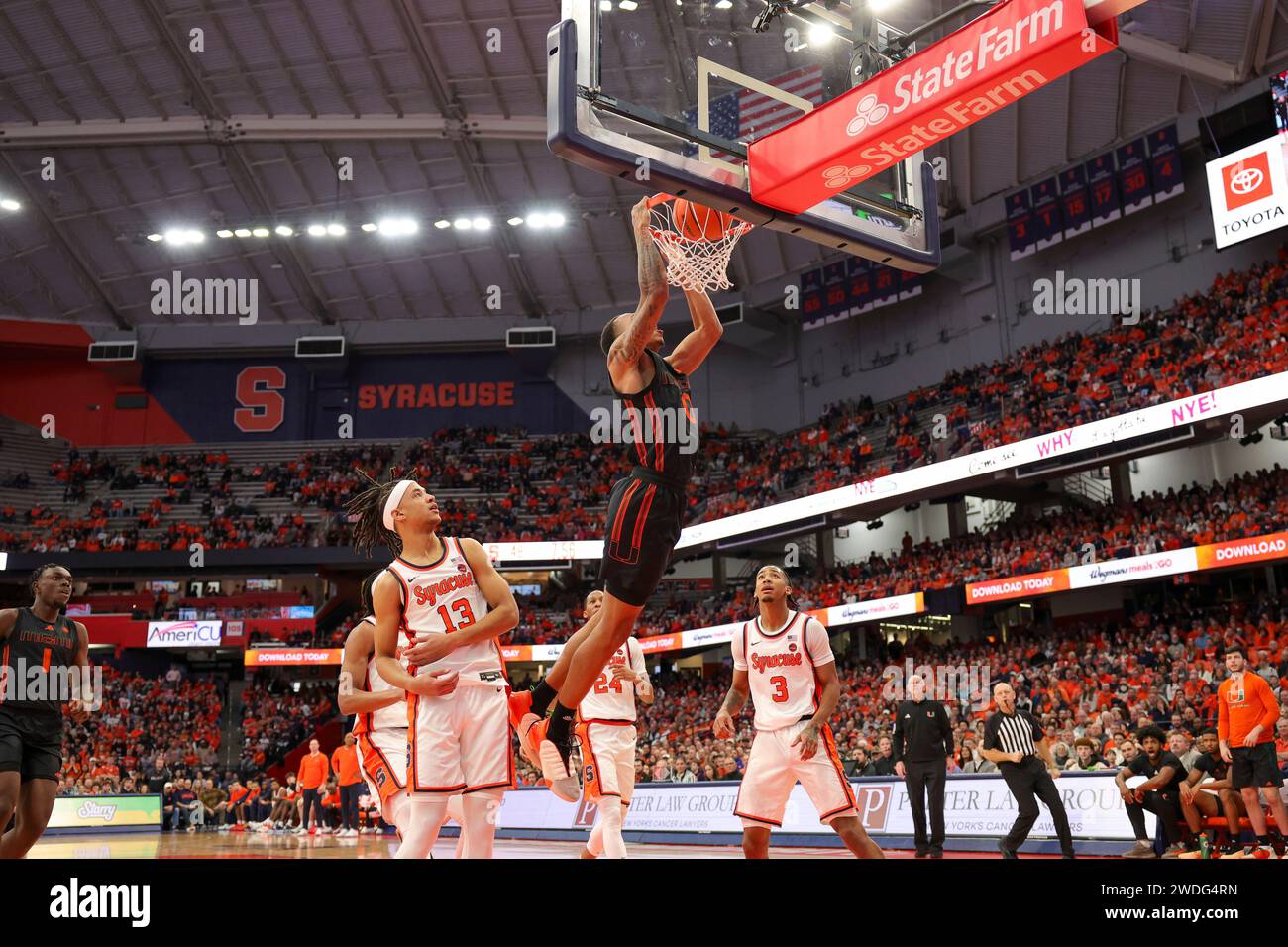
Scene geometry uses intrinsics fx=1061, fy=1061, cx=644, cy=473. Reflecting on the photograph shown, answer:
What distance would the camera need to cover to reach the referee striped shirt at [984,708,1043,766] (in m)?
9.41

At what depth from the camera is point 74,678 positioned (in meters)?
6.76

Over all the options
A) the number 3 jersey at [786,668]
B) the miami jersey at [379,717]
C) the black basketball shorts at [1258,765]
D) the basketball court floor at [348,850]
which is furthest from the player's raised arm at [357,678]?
the black basketball shorts at [1258,765]

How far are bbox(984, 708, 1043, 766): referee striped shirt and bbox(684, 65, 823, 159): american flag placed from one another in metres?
5.61

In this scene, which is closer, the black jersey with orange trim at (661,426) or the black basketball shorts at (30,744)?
the black jersey with orange trim at (661,426)

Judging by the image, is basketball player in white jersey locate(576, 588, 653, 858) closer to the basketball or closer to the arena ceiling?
the basketball

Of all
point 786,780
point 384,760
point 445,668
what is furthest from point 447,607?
point 786,780

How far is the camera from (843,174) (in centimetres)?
678

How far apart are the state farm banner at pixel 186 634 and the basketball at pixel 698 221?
30.0 meters

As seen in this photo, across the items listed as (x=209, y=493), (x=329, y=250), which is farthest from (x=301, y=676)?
(x=329, y=250)

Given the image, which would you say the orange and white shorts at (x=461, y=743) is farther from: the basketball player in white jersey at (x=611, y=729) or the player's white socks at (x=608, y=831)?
the basketball player in white jersey at (x=611, y=729)

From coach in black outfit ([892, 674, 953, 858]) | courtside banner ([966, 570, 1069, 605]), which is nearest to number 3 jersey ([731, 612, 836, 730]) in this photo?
coach in black outfit ([892, 674, 953, 858])

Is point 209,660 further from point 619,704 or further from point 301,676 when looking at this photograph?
point 619,704

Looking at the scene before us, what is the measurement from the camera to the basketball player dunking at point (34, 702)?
20.6 feet

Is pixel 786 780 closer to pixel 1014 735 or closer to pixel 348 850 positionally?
pixel 1014 735
